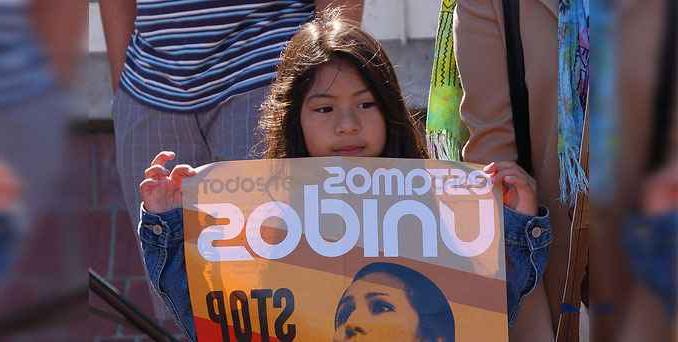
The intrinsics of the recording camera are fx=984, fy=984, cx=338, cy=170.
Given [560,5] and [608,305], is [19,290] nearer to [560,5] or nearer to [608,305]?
[608,305]

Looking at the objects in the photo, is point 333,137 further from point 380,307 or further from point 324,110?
point 380,307

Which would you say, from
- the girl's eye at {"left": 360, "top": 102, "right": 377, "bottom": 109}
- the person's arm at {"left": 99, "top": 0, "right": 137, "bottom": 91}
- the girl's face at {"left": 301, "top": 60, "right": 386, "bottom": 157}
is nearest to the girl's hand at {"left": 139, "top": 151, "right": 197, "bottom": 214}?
the girl's face at {"left": 301, "top": 60, "right": 386, "bottom": 157}

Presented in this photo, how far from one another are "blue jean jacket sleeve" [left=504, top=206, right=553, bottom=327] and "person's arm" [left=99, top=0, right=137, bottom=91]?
1.18 metres

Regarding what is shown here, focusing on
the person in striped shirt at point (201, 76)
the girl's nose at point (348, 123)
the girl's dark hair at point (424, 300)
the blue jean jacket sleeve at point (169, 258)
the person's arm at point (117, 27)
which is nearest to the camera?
the girl's dark hair at point (424, 300)

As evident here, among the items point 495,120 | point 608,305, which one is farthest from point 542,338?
point 608,305

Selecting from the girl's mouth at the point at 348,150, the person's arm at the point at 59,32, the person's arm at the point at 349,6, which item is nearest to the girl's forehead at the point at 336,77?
the girl's mouth at the point at 348,150

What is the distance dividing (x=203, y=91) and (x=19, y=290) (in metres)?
2.02

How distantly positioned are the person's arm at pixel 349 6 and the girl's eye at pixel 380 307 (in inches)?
34.8

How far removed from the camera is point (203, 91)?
91.8 inches

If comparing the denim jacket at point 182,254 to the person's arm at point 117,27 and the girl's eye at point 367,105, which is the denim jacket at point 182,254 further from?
the person's arm at point 117,27

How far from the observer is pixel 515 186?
6.14 feet

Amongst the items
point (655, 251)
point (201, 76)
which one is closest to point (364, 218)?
point (201, 76)

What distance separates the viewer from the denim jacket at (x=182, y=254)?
185 centimetres

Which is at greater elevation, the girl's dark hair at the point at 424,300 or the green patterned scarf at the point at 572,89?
the green patterned scarf at the point at 572,89
